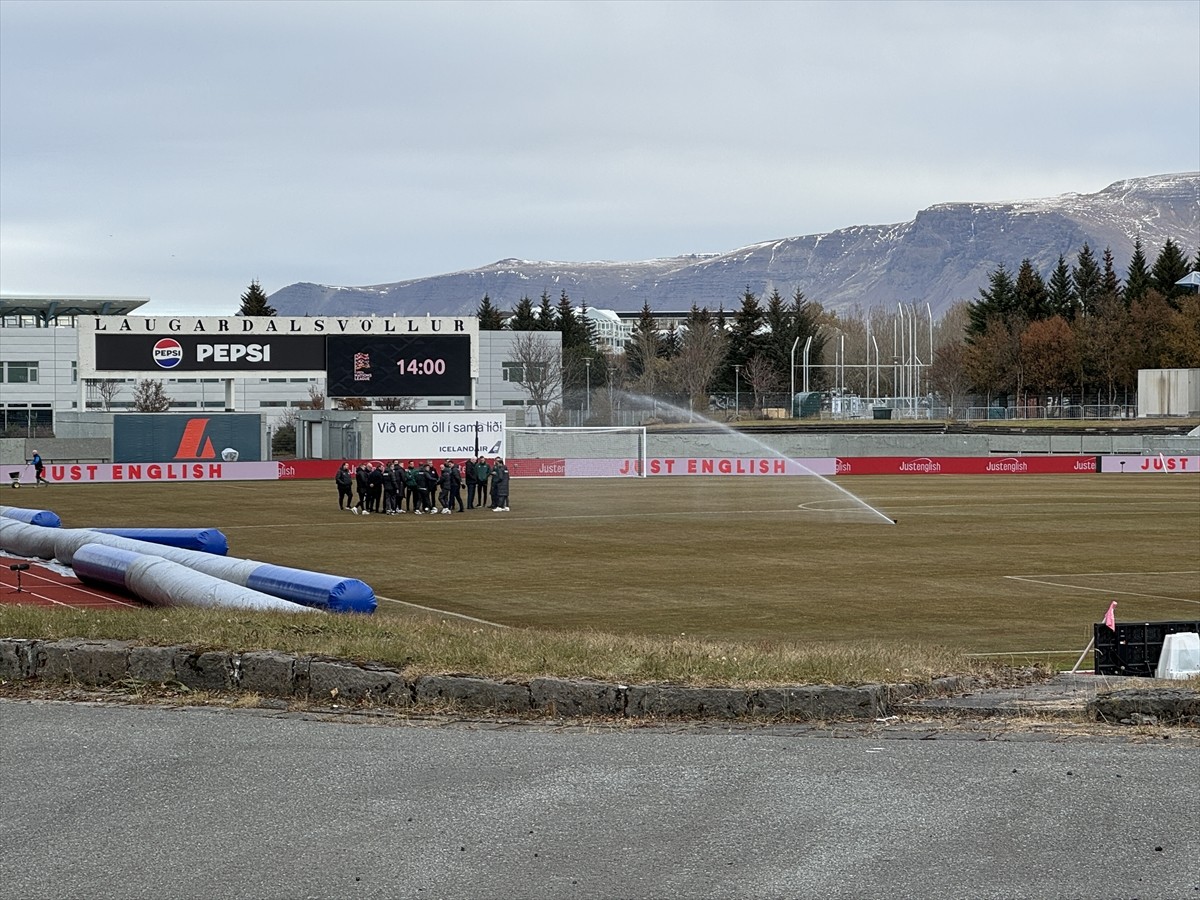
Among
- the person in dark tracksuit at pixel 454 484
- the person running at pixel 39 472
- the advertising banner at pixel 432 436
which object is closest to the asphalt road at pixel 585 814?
the person in dark tracksuit at pixel 454 484

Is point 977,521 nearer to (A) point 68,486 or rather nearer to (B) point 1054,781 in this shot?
(B) point 1054,781

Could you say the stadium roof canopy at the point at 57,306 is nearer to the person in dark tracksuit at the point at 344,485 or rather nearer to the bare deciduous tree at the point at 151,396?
the bare deciduous tree at the point at 151,396

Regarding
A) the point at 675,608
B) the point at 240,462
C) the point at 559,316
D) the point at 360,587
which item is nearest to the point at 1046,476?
the point at 240,462

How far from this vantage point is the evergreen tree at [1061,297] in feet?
452

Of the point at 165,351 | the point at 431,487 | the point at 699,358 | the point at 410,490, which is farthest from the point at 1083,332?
the point at 410,490

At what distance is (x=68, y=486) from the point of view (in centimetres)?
6694

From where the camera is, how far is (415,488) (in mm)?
50188

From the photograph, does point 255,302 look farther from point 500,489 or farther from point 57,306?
point 500,489

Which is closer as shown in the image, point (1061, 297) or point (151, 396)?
point (151, 396)

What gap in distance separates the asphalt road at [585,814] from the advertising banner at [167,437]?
70.2 metres

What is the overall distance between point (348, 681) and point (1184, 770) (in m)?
6.17

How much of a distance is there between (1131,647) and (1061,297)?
434ft

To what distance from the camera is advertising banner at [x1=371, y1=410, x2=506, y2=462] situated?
7250 centimetres

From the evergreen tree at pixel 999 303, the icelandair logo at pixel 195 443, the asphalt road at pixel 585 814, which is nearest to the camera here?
the asphalt road at pixel 585 814
